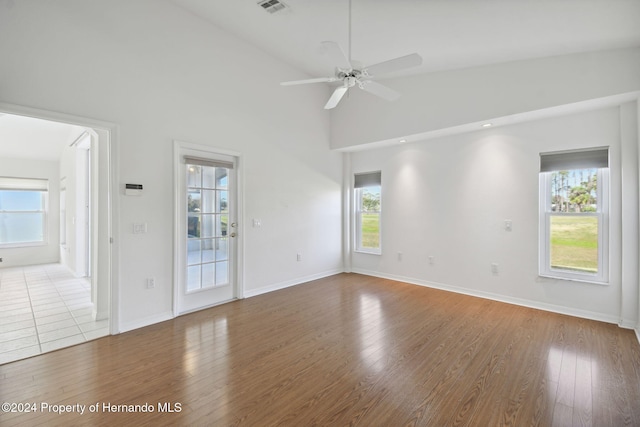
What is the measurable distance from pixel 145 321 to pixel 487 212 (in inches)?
194

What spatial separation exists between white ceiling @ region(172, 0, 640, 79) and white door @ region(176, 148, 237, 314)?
1.89 meters

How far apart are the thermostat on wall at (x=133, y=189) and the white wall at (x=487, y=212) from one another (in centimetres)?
412

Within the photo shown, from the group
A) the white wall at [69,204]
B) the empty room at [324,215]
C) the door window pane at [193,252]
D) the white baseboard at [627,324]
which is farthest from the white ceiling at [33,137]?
the white baseboard at [627,324]

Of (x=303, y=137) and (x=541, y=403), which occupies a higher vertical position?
(x=303, y=137)

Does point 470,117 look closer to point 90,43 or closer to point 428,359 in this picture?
point 428,359

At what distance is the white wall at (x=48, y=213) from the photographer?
6773 mm

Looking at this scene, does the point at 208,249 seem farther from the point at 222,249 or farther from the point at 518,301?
the point at 518,301

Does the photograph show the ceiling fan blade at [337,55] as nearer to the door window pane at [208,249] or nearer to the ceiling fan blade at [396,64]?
the ceiling fan blade at [396,64]

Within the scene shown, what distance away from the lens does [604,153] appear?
11.4ft

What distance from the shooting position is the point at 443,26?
3.10 metres

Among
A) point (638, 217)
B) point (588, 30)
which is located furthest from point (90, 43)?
point (638, 217)

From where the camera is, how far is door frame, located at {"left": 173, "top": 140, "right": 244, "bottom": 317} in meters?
3.58

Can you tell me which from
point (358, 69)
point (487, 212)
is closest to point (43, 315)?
point (358, 69)

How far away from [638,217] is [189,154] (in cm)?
542
